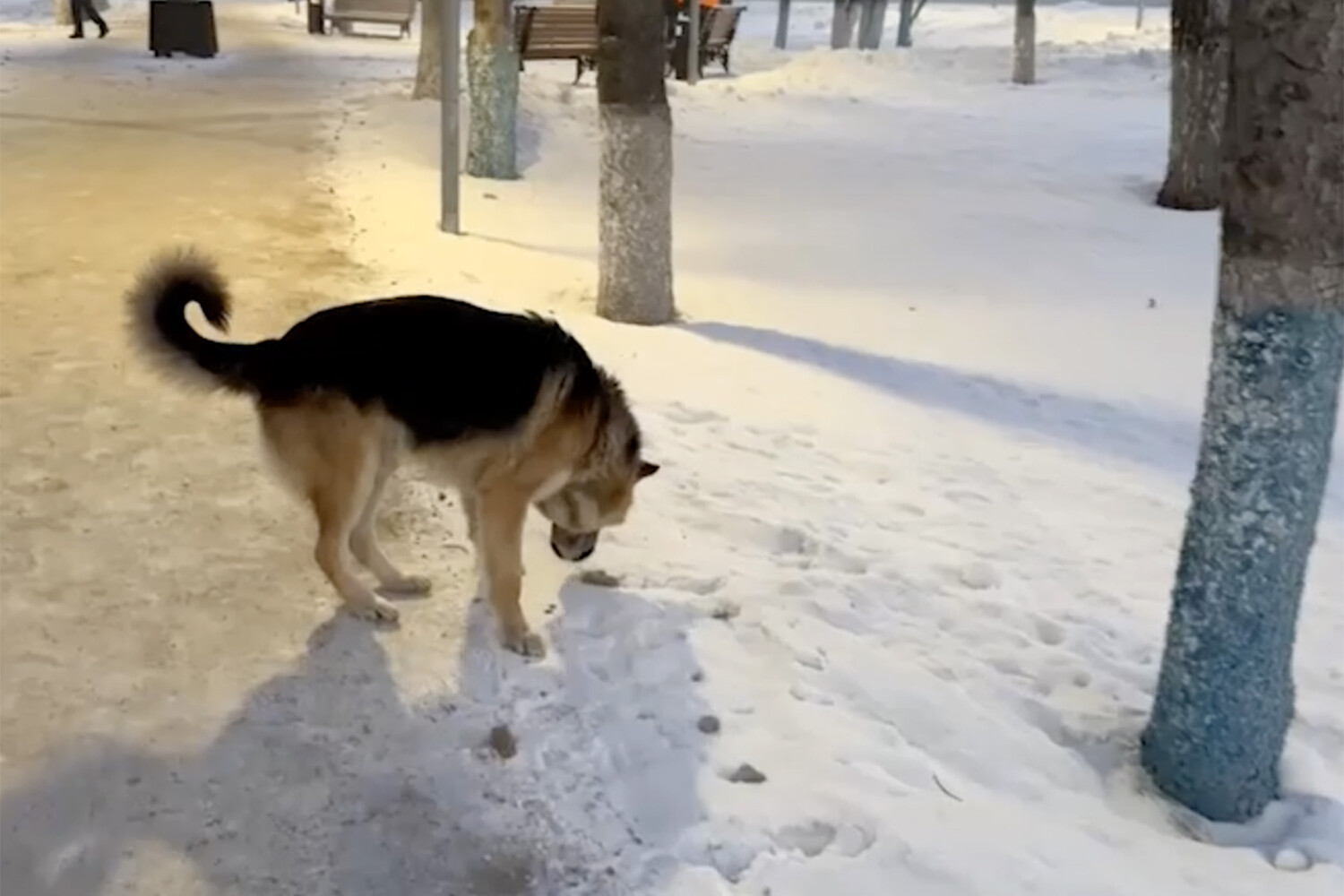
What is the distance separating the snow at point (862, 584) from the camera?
2975 millimetres

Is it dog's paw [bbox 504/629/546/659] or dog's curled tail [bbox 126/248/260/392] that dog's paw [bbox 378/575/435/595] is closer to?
dog's paw [bbox 504/629/546/659]

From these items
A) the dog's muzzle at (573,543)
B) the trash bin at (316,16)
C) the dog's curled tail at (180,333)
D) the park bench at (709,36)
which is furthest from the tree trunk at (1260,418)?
the trash bin at (316,16)

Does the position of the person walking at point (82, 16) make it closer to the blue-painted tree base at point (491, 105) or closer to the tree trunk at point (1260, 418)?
the blue-painted tree base at point (491, 105)

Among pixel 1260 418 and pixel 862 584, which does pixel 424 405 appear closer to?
pixel 862 584

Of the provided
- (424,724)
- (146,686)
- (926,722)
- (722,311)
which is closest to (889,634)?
(926,722)

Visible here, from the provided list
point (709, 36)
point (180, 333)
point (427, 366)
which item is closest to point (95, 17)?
point (709, 36)

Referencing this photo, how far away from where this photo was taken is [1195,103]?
35.1ft

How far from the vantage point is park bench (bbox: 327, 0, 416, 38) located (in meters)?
25.9

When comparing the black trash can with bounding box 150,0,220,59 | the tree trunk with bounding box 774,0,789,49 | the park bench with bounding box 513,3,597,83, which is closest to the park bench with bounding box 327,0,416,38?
the black trash can with bounding box 150,0,220,59

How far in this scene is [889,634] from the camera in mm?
3863

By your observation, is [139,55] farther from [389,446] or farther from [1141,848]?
[1141,848]

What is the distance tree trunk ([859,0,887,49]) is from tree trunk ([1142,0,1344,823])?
30020mm

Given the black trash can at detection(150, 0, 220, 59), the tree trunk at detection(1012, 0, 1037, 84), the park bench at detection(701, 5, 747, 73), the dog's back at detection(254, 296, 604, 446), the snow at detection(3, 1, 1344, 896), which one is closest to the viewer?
Result: the snow at detection(3, 1, 1344, 896)

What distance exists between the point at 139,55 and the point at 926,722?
19.4m
